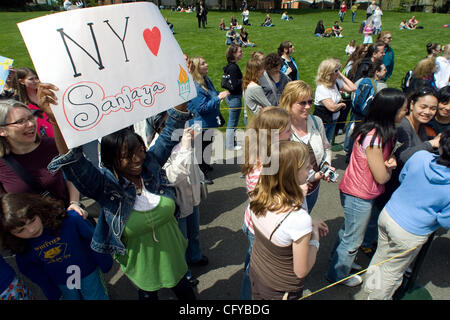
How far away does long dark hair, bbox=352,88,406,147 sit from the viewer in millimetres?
2490

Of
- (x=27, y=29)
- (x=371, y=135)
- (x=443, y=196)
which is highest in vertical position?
(x=27, y=29)

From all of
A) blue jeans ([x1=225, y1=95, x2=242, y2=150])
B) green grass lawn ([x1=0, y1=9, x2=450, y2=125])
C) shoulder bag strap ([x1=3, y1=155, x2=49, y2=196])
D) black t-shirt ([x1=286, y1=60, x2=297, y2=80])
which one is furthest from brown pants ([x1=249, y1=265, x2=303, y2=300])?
green grass lawn ([x1=0, y1=9, x2=450, y2=125])

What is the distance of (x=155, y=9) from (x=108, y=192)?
130cm

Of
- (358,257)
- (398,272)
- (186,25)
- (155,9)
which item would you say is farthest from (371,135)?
(186,25)

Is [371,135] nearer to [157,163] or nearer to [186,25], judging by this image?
[157,163]

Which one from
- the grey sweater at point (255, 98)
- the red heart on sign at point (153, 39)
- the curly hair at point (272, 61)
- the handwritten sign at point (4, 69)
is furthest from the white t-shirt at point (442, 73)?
the handwritten sign at point (4, 69)

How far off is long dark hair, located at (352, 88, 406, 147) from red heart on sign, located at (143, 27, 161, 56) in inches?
72.2

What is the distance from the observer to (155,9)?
6.73 feet

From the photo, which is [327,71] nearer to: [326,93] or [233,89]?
[326,93]

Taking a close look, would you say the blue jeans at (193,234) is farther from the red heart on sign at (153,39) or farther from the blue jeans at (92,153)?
the red heart on sign at (153,39)

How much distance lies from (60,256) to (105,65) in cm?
144

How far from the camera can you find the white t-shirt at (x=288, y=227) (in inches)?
66.6

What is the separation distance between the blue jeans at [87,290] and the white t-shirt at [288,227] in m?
1.52

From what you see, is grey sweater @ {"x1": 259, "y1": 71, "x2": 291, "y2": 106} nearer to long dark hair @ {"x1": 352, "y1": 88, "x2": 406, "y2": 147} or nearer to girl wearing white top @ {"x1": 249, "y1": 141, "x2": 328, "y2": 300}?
long dark hair @ {"x1": 352, "y1": 88, "x2": 406, "y2": 147}
